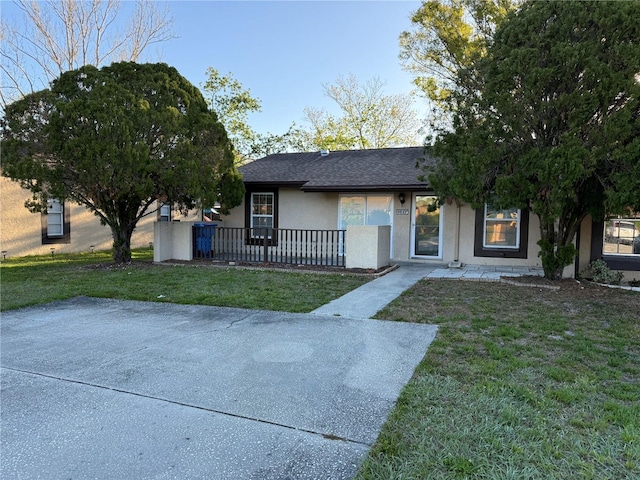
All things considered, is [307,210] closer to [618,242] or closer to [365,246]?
[365,246]

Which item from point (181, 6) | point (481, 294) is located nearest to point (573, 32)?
point (481, 294)

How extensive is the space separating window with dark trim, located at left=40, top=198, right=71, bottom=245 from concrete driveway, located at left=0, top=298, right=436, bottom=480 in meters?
10.1

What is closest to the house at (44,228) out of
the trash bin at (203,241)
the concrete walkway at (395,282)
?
the trash bin at (203,241)

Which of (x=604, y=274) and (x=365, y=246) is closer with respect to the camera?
(x=604, y=274)

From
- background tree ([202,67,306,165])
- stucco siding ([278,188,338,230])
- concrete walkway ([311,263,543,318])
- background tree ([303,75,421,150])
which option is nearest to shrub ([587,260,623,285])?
concrete walkway ([311,263,543,318])

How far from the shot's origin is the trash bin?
11938mm

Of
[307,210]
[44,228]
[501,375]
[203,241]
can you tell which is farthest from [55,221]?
[501,375]

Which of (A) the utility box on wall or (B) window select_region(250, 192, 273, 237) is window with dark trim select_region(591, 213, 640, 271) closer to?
(A) the utility box on wall

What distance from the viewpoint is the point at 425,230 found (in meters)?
11.7

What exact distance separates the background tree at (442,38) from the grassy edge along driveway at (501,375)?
12.6 meters

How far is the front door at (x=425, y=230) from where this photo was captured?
1157 centimetres

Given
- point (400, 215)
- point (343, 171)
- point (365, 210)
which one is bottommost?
point (400, 215)

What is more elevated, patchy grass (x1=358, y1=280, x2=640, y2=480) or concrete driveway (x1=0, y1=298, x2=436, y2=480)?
patchy grass (x1=358, y1=280, x2=640, y2=480)

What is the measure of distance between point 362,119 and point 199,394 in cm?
2775
